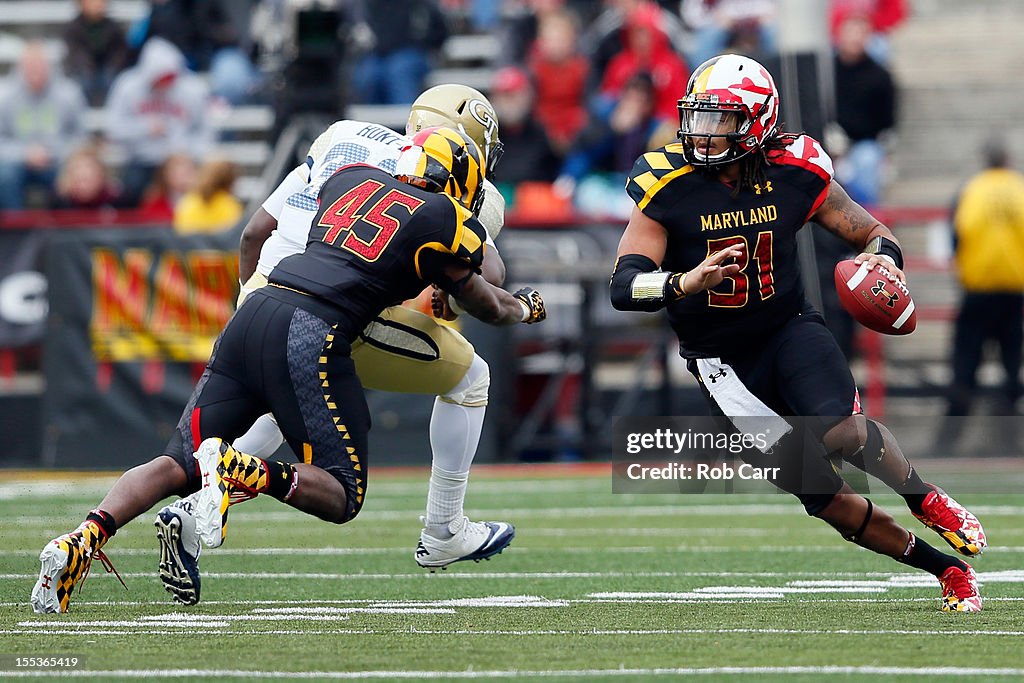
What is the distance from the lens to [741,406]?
580cm

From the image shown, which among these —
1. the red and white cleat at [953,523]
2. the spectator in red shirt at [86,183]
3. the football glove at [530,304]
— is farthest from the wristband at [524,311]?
the spectator in red shirt at [86,183]

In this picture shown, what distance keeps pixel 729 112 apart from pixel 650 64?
8806mm

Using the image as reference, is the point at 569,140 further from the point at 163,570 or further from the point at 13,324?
the point at 163,570

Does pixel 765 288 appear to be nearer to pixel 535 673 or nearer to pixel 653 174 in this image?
pixel 653 174

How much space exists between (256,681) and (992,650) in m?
1.90

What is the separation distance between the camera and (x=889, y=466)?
18.4ft

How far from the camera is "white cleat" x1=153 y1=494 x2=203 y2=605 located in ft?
17.9

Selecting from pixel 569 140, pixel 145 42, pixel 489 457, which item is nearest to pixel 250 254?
pixel 489 457

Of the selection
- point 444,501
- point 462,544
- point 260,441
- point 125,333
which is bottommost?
point 125,333

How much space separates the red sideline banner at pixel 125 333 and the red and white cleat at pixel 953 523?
22.3 feet

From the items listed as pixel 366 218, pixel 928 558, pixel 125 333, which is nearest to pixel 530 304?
pixel 366 218

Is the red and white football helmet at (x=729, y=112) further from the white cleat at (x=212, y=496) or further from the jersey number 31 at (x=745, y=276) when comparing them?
the white cleat at (x=212, y=496)

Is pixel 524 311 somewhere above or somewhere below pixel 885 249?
below

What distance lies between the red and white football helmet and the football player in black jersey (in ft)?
2.50
